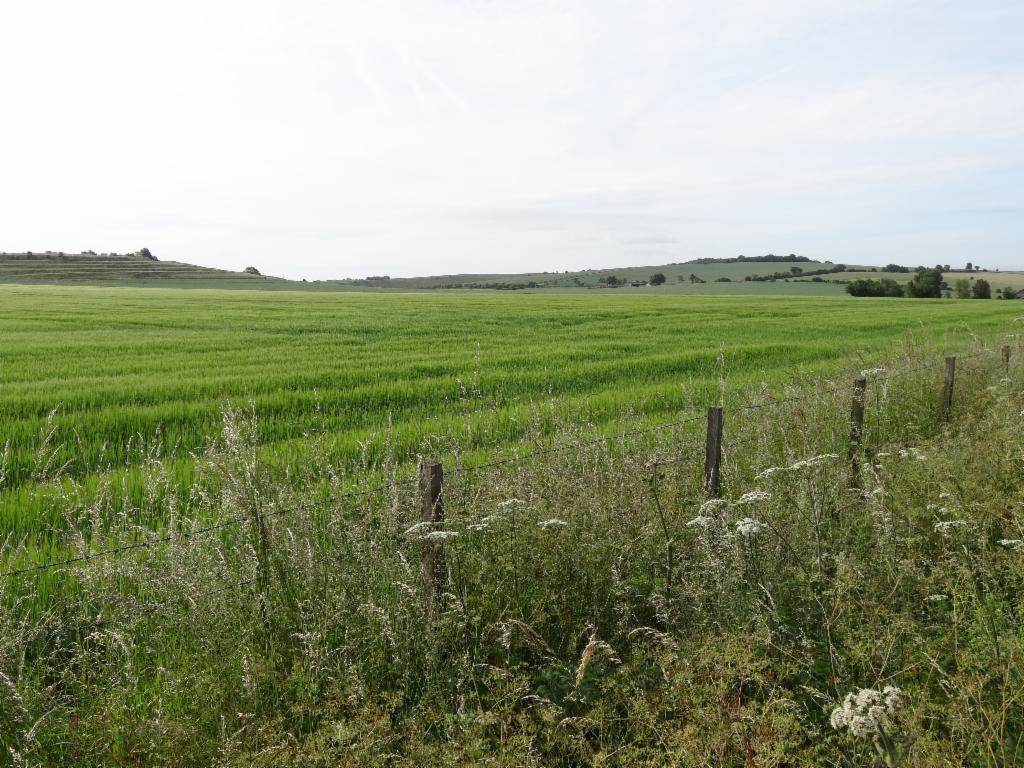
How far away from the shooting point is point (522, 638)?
12.4 feet

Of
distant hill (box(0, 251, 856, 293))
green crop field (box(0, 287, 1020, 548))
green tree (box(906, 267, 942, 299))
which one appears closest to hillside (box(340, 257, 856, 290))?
distant hill (box(0, 251, 856, 293))

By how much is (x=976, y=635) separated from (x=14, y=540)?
690 centimetres

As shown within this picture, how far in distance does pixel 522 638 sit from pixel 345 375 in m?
11.3

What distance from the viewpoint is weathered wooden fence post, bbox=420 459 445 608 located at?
400 centimetres

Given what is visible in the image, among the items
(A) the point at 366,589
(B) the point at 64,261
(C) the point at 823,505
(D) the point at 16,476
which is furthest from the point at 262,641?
(B) the point at 64,261

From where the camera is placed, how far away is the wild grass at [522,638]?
3105mm

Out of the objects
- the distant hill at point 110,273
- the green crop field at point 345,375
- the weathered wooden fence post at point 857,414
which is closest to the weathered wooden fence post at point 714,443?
the green crop field at point 345,375

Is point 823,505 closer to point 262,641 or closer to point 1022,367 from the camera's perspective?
point 262,641

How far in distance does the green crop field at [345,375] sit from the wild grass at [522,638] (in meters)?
0.96

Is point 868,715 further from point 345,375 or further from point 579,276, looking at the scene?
point 579,276

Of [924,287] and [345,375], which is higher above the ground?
[924,287]

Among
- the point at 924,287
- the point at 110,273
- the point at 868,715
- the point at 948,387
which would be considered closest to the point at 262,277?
the point at 110,273

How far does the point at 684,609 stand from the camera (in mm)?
4172

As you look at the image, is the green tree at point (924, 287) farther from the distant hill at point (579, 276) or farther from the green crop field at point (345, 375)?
the green crop field at point (345, 375)
